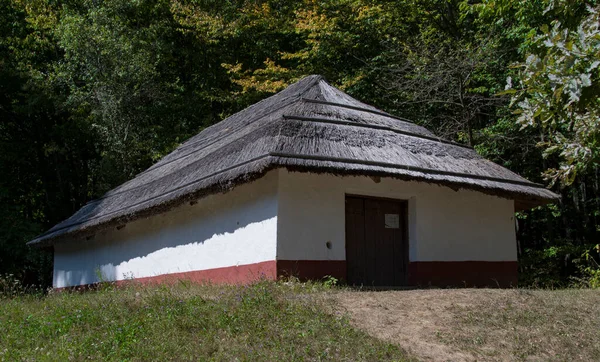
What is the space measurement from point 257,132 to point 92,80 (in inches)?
462

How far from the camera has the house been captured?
930cm

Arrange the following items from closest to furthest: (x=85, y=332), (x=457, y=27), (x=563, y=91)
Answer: (x=563, y=91) → (x=85, y=332) → (x=457, y=27)

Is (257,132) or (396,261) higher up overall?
(257,132)

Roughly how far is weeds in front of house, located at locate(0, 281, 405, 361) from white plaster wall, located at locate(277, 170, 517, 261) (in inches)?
47.9

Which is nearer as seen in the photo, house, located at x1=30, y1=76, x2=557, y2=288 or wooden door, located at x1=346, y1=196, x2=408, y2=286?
house, located at x1=30, y1=76, x2=557, y2=288

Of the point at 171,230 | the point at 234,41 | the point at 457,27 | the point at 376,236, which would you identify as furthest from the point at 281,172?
the point at 234,41

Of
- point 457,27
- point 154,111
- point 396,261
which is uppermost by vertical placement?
point 457,27

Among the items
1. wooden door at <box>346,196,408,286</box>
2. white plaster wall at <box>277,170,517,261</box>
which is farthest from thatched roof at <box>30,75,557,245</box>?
wooden door at <box>346,196,408,286</box>

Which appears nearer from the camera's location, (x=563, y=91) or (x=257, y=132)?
(x=563, y=91)

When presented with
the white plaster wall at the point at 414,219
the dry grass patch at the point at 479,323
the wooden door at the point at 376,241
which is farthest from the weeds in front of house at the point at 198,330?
the wooden door at the point at 376,241

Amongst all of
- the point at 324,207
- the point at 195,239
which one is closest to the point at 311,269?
the point at 324,207

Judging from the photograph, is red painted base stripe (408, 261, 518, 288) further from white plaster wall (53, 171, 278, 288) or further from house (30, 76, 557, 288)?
white plaster wall (53, 171, 278, 288)

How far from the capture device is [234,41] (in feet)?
74.2

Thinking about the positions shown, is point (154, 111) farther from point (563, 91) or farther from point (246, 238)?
point (563, 91)
